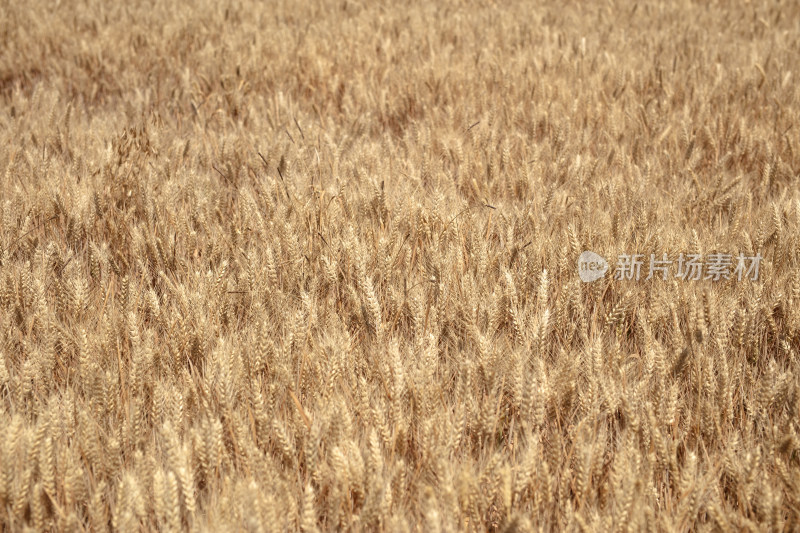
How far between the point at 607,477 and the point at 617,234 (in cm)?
94

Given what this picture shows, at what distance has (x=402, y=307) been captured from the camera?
1793 mm

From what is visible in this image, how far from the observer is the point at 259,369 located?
153 cm

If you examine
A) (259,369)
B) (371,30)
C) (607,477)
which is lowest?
(607,477)

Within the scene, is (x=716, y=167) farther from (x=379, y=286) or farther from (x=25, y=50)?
(x=25, y=50)

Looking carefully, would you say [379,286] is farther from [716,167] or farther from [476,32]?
[476,32]

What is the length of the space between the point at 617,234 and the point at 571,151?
2.98 feet

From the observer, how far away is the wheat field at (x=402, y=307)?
1.21 m

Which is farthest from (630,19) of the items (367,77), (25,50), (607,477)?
(607,477)

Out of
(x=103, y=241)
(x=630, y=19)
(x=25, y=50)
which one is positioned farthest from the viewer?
(x=630, y=19)

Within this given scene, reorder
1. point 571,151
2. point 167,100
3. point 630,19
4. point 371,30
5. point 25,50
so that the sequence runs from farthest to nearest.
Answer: point 630,19, point 371,30, point 25,50, point 167,100, point 571,151

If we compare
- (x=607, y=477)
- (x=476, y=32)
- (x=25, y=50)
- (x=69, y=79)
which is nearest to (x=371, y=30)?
(x=476, y=32)

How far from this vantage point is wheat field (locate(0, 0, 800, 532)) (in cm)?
121

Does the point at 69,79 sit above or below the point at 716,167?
above

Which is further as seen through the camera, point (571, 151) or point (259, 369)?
point (571, 151)
